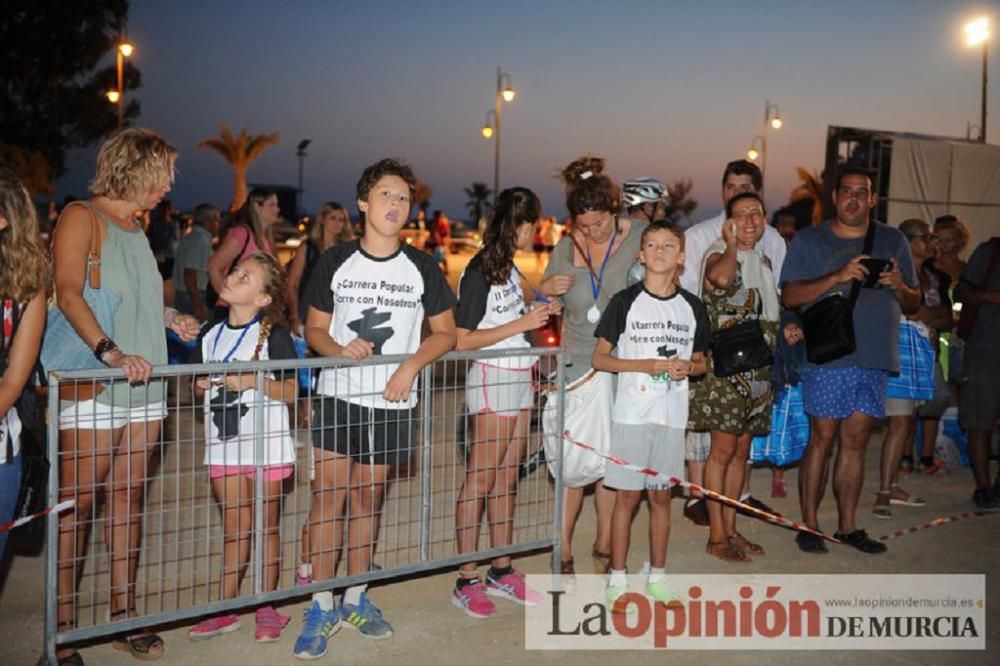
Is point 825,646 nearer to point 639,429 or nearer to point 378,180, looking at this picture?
point 639,429

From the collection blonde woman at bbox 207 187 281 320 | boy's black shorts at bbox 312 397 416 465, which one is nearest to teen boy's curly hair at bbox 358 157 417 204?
boy's black shorts at bbox 312 397 416 465

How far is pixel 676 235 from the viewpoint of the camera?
16.3ft

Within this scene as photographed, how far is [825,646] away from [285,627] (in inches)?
101

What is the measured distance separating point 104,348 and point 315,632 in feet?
5.12

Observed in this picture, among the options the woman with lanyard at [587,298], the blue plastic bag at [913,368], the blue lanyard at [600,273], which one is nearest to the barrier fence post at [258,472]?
the woman with lanyard at [587,298]

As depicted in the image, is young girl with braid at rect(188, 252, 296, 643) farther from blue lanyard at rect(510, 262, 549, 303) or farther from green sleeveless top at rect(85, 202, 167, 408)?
blue lanyard at rect(510, 262, 549, 303)

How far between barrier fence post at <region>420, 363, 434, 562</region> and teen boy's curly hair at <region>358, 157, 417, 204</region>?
85 cm

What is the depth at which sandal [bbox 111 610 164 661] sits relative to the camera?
4.23 metres

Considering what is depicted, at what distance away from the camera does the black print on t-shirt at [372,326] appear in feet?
14.4

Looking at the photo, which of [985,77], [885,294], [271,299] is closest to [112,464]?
[271,299]

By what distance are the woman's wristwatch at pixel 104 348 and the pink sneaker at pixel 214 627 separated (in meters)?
1.41

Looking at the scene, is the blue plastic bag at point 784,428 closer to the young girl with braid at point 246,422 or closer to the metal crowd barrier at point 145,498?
the metal crowd barrier at point 145,498

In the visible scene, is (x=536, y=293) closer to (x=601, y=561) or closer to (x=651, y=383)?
(x=651, y=383)

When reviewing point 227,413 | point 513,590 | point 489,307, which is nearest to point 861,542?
point 513,590
